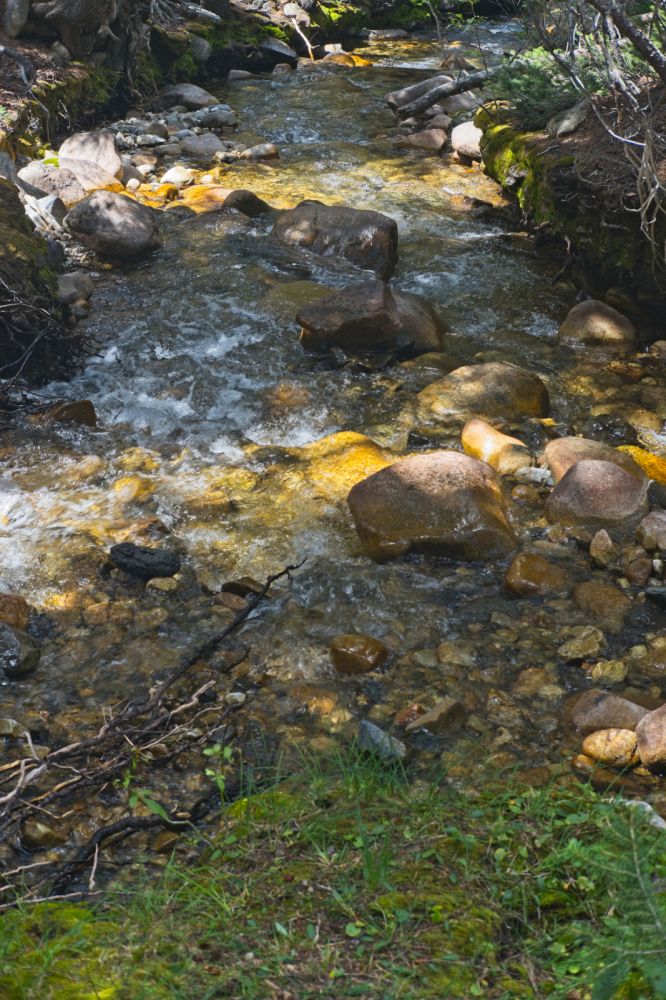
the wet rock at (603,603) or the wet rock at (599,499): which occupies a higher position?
the wet rock at (599,499)

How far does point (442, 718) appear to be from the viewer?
3.39 meters

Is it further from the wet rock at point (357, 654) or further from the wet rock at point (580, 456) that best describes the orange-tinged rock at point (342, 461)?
the wet rock at point (357, 654)

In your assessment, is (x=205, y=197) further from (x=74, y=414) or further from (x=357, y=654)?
(x=357, y=654)

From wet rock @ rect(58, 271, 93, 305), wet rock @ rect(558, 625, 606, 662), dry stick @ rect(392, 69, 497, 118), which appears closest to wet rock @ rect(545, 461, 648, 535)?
wet rock @ rect(558, 625, 606, 662)

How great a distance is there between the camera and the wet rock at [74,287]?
7.01 metres

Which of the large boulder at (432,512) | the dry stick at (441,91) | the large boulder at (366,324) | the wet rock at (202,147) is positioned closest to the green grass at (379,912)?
the large boulder at (432,512)

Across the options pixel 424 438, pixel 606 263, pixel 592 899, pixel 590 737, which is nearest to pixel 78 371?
pixel 424 438

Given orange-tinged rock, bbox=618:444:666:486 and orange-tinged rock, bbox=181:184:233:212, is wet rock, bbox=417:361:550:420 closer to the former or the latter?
orange-tinged rock, bbox=618:444:666:486

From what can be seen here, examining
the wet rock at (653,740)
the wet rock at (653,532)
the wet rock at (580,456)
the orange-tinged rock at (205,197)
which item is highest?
the wet rock at (653,740)

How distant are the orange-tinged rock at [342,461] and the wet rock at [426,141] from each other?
6490mm

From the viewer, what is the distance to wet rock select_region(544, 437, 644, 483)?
5.02 m

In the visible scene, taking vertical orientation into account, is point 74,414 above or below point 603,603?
below

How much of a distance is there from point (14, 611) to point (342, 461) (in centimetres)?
203

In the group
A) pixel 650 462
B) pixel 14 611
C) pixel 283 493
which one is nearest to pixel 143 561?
pixel 14 611
